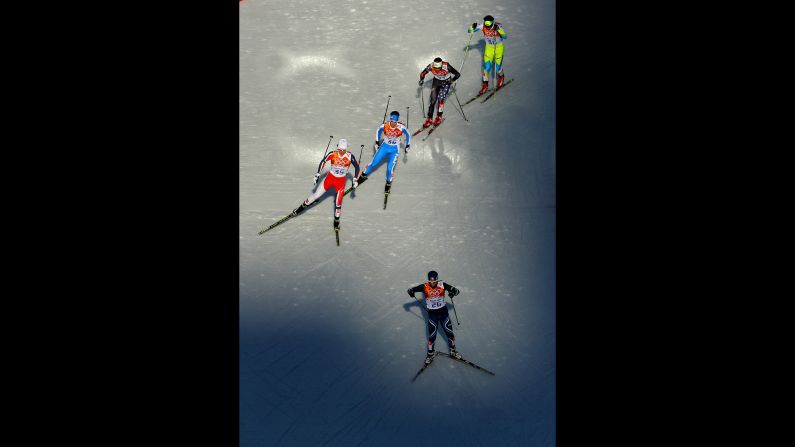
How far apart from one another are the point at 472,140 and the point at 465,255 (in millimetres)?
2587

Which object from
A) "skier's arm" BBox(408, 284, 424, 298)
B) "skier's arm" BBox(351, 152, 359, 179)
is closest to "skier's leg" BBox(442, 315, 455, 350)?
"skier's arm" BBox(408, 284, 424, 298)

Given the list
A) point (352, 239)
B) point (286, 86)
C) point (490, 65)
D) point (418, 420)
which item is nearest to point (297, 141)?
point (286, 86)

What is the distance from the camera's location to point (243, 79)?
13.6 m

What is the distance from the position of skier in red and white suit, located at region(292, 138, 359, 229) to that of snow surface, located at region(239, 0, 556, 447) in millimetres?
333

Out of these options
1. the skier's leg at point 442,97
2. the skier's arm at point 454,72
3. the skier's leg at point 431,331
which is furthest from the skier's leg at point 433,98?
the skier's leg at point 431,331

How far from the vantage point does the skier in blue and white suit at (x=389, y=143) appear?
1273 cm

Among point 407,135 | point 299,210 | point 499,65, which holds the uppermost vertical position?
point 499,65

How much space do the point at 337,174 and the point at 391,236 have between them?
1697mm

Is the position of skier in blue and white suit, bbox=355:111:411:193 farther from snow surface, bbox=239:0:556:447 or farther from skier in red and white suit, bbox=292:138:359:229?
skier in red and white suit, bbox=292:138:359:229

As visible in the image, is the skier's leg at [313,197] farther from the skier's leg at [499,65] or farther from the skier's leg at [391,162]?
the skier's leg at [499,65]

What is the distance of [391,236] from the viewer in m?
12.8

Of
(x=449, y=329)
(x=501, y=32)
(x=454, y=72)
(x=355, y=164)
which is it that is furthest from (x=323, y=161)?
(x=501, y=32)

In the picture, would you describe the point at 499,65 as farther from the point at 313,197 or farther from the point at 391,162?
the point at 313,197

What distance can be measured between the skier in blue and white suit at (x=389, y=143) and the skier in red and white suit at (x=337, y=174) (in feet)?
1.78
